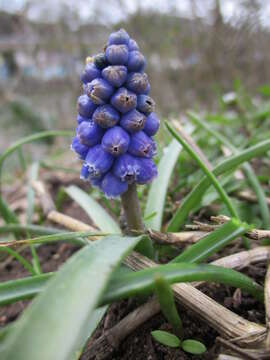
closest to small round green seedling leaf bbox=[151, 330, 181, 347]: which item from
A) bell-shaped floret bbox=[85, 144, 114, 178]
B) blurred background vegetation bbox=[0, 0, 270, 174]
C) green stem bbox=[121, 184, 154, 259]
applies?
green stem bbox=[121, 184, 154, 259]

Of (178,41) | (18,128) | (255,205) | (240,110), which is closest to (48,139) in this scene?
(18,128)

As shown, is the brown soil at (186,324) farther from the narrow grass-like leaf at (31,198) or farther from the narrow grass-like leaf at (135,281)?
the narrow grass-like leaf at (31,198)

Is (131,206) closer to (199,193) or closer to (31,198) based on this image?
(199,193)

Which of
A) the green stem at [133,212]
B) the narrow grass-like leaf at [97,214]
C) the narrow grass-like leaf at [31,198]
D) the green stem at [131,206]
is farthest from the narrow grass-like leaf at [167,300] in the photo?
the narrow grass-like leaf at [31,198]

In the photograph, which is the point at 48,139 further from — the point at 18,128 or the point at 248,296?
the point at 248,296

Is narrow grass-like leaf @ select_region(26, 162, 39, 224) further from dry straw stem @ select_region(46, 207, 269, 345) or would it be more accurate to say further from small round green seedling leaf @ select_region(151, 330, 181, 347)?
small round green seedling leaf @ select_region(151, 330, 181, 347)

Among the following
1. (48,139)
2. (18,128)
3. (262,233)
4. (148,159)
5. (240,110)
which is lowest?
(262,233)
